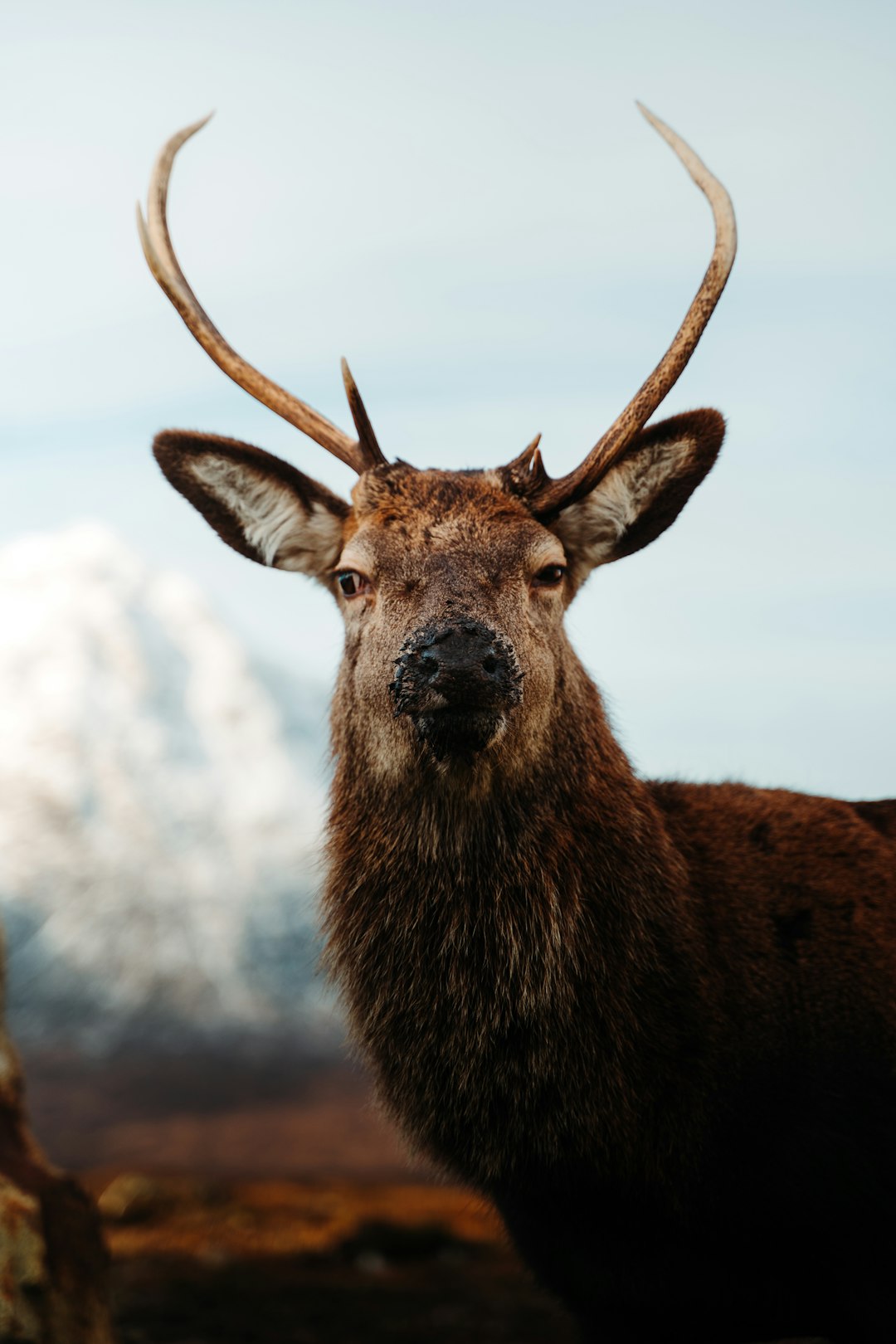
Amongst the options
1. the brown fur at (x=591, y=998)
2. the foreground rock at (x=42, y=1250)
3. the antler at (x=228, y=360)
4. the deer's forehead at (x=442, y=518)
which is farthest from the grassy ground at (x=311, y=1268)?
the antler at (x=228, y=360)

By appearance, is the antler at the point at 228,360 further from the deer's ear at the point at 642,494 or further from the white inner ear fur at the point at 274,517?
the deer's ear at the point at 642,494

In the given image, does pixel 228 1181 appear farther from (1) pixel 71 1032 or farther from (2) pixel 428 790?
(2) pixel 428 790

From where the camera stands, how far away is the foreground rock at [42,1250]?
4.06 metres

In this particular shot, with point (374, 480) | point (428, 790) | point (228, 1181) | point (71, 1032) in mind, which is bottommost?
point (228, 1181)

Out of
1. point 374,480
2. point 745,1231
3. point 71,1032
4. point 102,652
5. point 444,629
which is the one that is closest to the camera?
point 444,629

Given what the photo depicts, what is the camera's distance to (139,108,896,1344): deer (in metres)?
3.22

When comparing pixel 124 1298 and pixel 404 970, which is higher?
pixel 404 970

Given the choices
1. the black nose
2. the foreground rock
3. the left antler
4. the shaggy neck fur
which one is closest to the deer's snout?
the black nose

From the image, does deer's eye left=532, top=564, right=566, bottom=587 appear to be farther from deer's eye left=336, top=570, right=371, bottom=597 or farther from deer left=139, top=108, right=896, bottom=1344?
deer's eye left=336, top=570, right=371, bottom=597

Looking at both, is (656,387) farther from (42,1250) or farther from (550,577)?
(42,1250)

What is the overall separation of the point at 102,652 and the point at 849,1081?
858 cm

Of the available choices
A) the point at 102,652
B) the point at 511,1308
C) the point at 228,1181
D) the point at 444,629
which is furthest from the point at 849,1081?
the point at 102,652

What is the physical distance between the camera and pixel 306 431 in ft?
13.6

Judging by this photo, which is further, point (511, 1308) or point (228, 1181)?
point (228, 1181)
